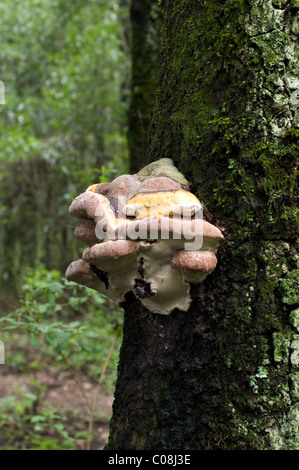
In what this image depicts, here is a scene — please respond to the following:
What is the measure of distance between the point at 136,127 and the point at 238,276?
3047 millimetres

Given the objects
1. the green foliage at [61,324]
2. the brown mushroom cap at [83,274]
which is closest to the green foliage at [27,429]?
the green foliage at [61,324]

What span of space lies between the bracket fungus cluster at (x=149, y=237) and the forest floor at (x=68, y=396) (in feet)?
9.82

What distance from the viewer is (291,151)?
1432mm

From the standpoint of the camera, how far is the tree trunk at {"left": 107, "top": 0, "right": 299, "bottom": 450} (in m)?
1.36

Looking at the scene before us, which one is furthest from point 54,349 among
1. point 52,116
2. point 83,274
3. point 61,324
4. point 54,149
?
point 52,116

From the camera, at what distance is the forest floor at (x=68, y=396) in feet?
14.9

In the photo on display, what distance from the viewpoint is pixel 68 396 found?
18.9ft

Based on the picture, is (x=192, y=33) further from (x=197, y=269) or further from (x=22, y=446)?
(x=22, y=446)

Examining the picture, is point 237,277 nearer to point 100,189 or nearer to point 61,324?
point 100,189

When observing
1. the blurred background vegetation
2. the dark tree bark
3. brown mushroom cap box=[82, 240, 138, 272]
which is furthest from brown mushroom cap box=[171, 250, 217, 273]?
the blurred background vegetation

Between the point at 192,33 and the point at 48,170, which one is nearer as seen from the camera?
the point at 192,33

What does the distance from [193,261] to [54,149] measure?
23.4ft

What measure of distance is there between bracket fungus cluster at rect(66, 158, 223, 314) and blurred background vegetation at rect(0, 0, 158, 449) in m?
2.82

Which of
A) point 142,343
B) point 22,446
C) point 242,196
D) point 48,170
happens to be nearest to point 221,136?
point 242,196
